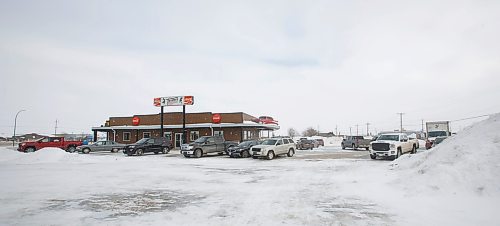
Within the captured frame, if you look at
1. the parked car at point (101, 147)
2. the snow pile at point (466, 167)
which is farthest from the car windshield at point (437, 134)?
the parked car at point (101, 147)

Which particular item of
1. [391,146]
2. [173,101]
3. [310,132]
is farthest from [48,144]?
[310,132]

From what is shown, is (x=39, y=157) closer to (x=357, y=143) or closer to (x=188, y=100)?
(x=188, y=100)

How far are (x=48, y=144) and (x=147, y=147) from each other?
1113 centimetres

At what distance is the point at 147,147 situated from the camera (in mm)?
30344

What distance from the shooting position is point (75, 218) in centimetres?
682

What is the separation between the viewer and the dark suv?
29.0m

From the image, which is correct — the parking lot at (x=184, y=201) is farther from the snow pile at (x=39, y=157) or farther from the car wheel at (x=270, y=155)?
the car wheel at (x=270, y=155)

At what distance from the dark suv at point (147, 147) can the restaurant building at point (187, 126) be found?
6.72 meters

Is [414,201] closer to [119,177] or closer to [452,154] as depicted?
[452,154]

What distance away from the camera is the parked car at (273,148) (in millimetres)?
23531

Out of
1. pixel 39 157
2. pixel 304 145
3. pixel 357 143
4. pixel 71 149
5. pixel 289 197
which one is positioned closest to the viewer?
pixel 289 197

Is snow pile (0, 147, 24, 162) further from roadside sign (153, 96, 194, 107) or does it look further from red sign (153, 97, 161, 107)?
roadside sign (153, 96, 194, 107)

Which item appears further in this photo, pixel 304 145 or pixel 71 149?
pixel 304 145

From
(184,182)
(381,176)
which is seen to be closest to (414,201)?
(381,176)
